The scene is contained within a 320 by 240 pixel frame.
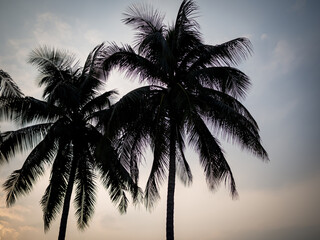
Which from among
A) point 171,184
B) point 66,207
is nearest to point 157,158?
point 171,184

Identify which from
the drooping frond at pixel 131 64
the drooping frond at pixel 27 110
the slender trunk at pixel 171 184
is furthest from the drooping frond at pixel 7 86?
the slender trunk at pixel 171 184

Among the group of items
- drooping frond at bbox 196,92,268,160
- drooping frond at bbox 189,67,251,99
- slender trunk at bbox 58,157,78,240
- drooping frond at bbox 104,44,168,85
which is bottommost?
slender trunk at bbox 58,157,78,240

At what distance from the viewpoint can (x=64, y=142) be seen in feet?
46.4

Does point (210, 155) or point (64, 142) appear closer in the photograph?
point (210, 155)

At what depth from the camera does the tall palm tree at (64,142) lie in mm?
13047

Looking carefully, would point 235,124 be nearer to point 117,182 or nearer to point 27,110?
point 117,182

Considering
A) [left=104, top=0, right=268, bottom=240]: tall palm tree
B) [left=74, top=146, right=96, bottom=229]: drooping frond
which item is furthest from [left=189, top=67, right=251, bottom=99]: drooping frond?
[left=74, top=146, right=96, bottom=229]: drooping frond

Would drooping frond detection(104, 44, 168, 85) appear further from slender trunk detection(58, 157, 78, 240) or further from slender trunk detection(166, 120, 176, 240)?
slender trunk detection(58, 157, 78, 240)

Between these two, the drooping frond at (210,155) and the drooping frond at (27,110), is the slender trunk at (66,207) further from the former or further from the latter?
the drooping frond at (210,155)

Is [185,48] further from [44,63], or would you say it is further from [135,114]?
[44,63]

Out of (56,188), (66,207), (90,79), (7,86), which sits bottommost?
(66,207)

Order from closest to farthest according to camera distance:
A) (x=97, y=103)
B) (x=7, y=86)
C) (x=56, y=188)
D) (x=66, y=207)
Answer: (x=7, y=86) < (x=66, y=207) < (x=56, y=188) < (x=97, y=103)

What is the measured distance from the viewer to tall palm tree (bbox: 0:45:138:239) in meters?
13.0

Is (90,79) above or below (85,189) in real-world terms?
Result: above
